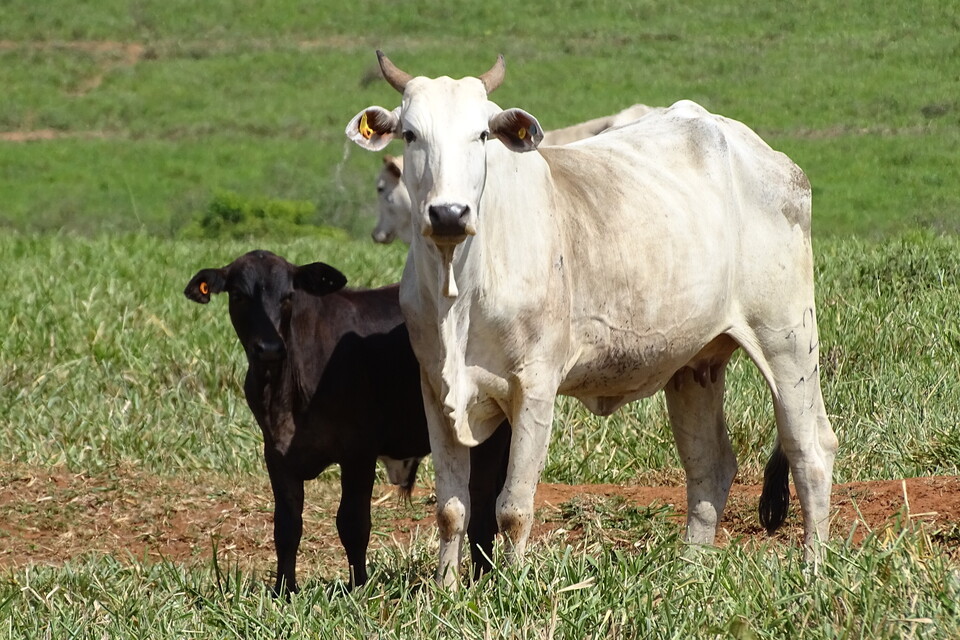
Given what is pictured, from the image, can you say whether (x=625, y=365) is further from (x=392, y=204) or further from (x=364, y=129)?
(x=392, y=204)

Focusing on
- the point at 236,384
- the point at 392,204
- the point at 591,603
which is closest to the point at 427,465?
the point at 236,384

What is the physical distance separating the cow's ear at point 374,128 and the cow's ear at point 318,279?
117 centimetres

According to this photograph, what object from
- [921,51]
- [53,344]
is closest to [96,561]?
[53,344]

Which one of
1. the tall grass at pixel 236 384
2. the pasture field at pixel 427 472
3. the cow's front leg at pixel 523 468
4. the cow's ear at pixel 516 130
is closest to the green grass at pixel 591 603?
the pasture field at pixel 427 472

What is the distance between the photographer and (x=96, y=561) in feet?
17.6

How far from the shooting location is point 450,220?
3.96 meters

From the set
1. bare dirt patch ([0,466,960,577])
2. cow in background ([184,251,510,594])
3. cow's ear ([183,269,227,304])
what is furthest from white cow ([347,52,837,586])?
cow's ear ([183,269,227,304])

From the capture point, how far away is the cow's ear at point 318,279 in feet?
17.9

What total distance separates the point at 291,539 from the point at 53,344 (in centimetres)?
421

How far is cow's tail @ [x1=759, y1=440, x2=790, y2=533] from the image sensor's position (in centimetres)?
563

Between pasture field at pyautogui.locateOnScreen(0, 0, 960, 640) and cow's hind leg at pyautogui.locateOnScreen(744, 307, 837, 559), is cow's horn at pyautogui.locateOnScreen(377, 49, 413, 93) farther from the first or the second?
cow's hind leg at pyautogui.locateOnScreen(744, 307, 837, 559)

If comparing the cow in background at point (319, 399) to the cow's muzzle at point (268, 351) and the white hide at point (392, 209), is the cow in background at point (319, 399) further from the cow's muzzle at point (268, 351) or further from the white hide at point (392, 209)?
the white hide at point (392, 209)

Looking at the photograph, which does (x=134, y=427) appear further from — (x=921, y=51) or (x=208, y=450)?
(x=921, y=51)

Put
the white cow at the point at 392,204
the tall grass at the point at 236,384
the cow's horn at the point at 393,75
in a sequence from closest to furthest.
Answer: the cow's horn at the point at 393,75 → the tall grass at the point at 236,384 → the white cow at the point at 392,204
